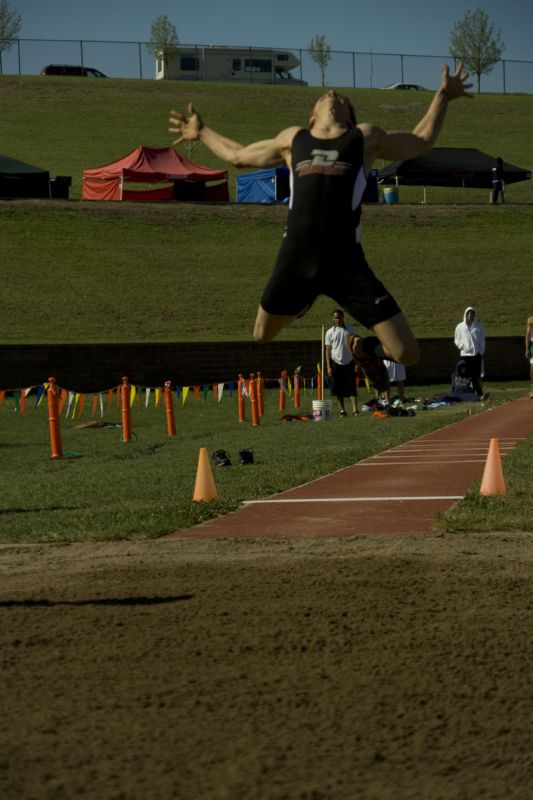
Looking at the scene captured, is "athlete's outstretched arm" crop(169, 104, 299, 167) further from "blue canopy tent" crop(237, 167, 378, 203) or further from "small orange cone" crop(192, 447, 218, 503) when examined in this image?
"blue canopy tent" crop(237, 167, 378, 203)

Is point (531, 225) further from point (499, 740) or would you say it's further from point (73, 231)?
point (499, 740)

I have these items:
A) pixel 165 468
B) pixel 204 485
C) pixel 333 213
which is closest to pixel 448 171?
pixel 165 468

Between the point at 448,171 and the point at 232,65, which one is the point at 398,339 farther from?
the point at 232,65

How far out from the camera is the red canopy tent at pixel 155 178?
5378 centimetres

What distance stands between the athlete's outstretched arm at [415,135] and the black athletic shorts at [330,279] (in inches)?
23.1

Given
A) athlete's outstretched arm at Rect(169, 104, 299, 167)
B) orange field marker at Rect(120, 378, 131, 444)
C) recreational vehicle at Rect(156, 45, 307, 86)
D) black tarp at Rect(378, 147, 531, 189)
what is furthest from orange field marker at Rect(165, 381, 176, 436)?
recreational vehicle at Rect(156, 45, 307, 86)

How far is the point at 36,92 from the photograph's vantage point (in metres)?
82.1

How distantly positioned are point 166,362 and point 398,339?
26.4 m

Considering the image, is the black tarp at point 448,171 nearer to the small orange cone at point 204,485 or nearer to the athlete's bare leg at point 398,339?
the small orange cone at point 204,485

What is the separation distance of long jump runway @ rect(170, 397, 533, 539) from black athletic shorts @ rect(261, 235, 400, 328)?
129 inches

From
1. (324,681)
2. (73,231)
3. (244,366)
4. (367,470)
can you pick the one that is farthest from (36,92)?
(324,681)

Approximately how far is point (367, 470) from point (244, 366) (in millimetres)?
19492

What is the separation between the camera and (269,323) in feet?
24.9

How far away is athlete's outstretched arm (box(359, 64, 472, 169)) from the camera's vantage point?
7223mm
